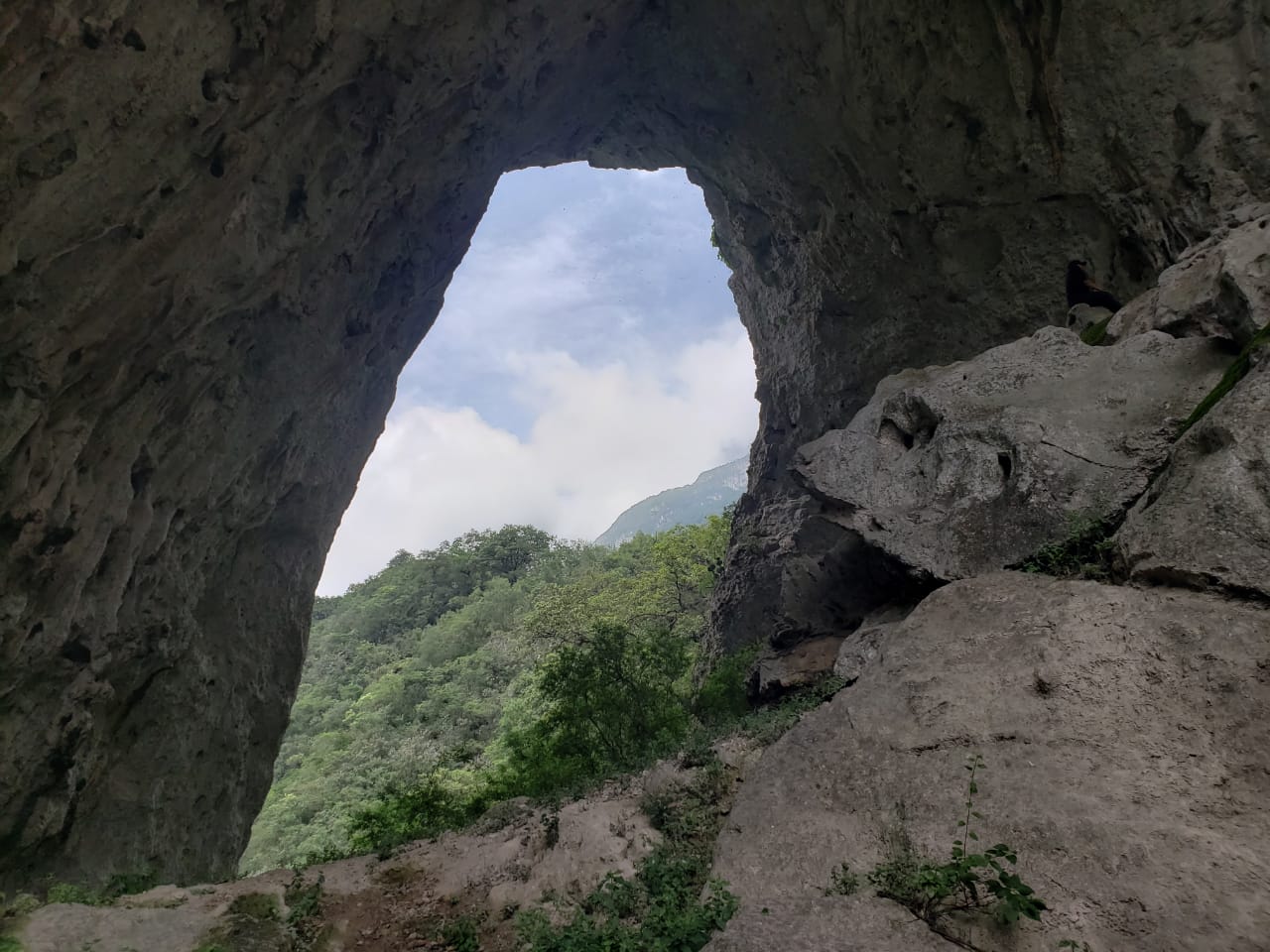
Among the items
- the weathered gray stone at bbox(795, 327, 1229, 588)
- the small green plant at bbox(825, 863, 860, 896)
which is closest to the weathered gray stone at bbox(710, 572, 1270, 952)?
the small green plant at bbox(825, 863, 860, 896)

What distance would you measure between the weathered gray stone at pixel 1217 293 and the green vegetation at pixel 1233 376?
0.68 meters

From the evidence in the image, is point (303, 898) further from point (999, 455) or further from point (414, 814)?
point (999, 455)

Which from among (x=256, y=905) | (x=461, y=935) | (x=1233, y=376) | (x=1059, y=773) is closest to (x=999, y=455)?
(x=1233, y=376)

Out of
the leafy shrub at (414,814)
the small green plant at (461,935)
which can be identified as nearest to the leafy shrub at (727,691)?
the leafy shrub at (414,814)

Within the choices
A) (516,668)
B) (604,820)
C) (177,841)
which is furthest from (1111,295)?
(516,668)

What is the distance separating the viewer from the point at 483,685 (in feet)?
123

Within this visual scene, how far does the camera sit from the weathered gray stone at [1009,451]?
8617 mm

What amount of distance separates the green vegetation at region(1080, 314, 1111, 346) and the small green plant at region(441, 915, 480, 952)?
13053 mm

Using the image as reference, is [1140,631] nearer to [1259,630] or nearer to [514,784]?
[1259,630]

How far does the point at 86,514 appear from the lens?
9492 mm

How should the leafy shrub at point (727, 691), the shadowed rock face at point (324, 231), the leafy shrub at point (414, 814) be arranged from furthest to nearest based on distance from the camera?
the leafy shrub at point (727, 691), the leafy shrub at point (414, 814), the shadowed rock face at point (324, 231)

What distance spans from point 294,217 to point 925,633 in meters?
11.8

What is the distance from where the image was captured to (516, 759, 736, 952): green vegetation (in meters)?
5.20

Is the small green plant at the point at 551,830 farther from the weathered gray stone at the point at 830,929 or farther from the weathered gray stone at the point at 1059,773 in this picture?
the weathered gray stone at the point at 830,929
